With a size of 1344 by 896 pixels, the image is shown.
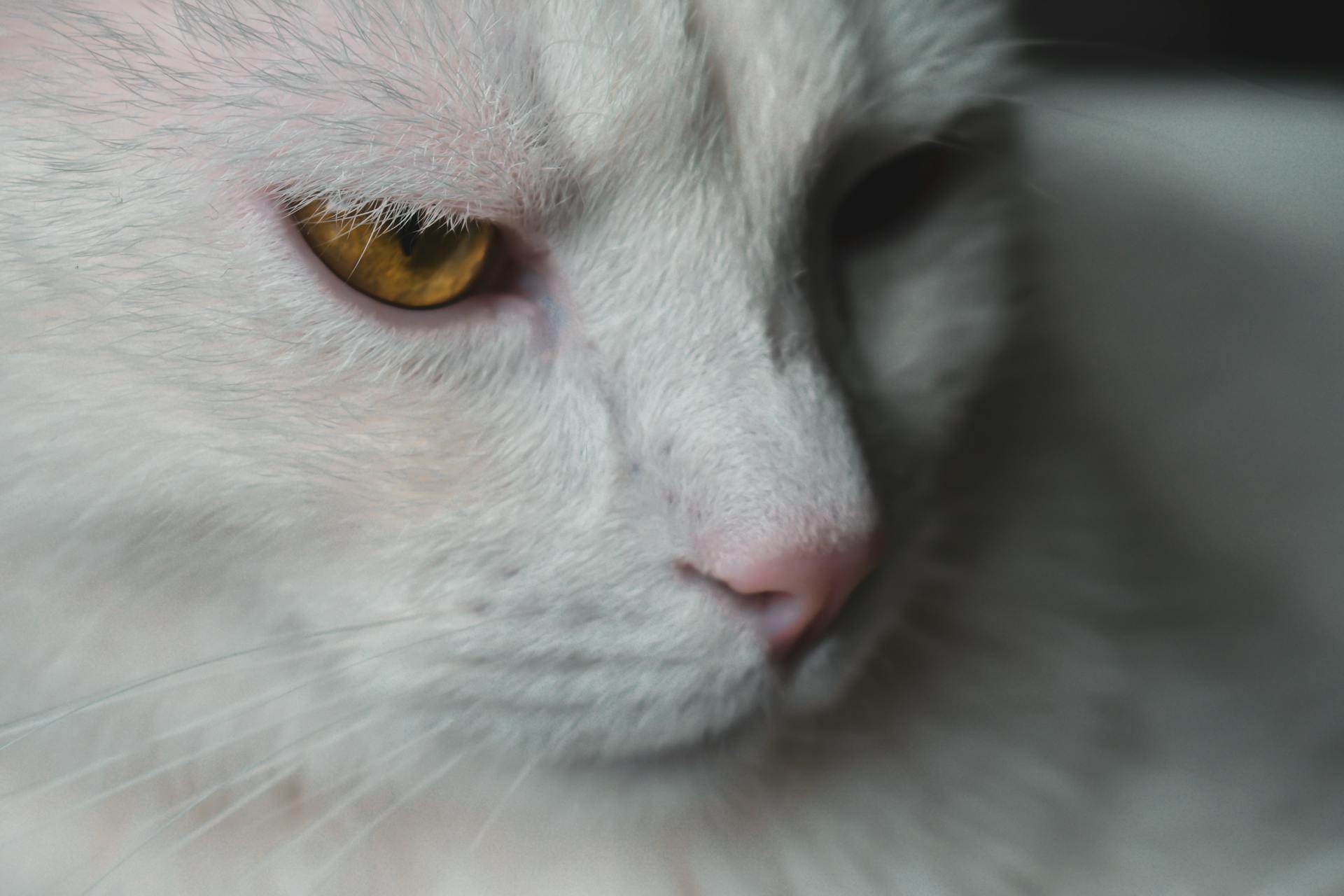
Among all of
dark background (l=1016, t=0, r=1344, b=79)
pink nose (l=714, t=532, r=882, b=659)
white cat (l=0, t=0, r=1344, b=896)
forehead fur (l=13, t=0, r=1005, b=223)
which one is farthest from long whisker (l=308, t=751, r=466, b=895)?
dark background (l=1016, t=0, r=1344, b=79)

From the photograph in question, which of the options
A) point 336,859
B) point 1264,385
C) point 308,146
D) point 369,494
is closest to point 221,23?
point 308,146

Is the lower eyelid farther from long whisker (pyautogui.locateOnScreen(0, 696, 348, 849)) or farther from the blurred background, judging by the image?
the blurred background

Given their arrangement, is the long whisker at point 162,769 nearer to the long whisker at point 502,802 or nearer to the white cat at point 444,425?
the white cat at point 444,425

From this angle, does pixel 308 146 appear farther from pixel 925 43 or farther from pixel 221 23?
pixel 925 43

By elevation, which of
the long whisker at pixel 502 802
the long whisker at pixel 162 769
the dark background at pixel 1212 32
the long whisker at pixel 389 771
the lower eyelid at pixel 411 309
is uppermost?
the dark background at pixel 1212 32

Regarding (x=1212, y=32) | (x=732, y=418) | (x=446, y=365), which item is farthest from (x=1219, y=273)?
(x=446, y=365)

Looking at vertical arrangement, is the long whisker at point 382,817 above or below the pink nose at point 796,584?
above

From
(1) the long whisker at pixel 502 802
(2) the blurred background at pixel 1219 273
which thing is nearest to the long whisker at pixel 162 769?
(1) the long whisker at pixel 502 802
